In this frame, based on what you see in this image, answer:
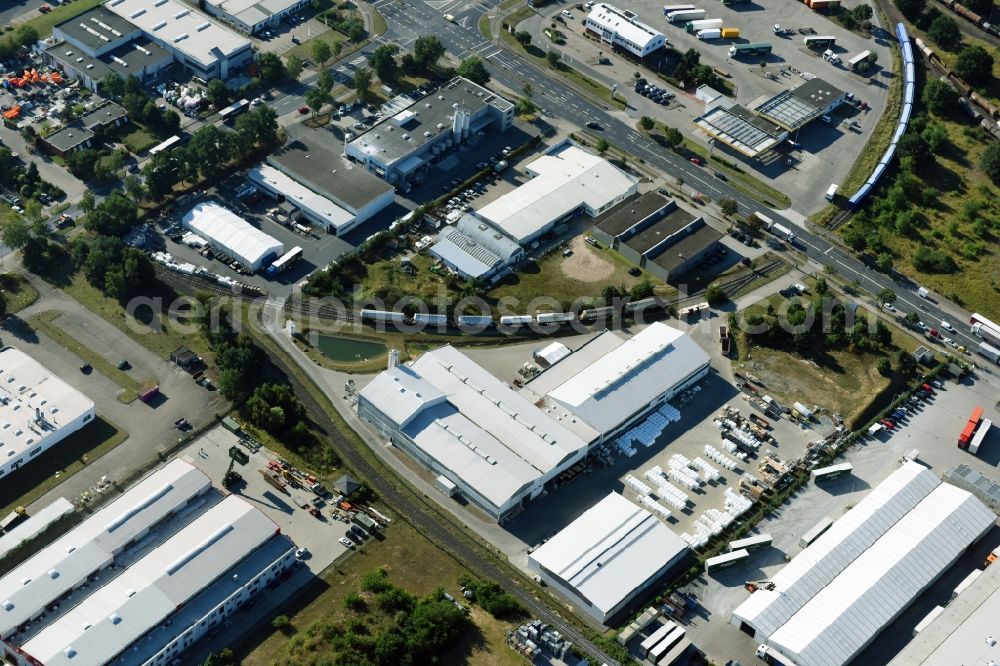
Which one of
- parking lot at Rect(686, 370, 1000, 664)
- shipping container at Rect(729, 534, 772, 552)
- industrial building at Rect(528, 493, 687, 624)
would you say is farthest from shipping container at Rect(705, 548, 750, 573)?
industrial building at Rect(528, 493, 687, 624)

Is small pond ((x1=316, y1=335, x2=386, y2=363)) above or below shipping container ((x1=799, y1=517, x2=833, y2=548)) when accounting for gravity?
above

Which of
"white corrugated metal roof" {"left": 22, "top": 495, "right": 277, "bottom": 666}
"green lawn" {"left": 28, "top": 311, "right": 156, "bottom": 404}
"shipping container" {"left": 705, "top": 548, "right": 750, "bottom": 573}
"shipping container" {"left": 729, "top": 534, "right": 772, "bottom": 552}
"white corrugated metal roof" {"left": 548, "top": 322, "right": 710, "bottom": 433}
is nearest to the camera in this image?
"white corrugated metal roof" {"left": 22, "top": 495, "right": 277, "bottom": 666}

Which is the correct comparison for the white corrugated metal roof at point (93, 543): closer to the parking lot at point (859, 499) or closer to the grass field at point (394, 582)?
the grass field at point (394, 582)

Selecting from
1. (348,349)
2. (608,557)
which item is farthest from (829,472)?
(348,349)

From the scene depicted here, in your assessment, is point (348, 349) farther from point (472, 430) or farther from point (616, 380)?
point (616, 380)

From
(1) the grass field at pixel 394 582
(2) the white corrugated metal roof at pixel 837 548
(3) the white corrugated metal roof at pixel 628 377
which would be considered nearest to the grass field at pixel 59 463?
(1) the grass field at pixel 394 582

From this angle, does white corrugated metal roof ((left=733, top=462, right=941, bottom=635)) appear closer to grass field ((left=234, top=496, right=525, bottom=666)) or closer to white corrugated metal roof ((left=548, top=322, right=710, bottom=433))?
grass field ((left=234, top=496, right=525, bottom=666))
